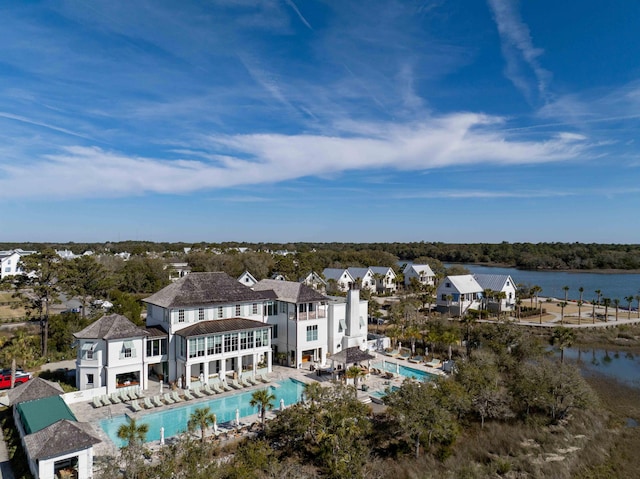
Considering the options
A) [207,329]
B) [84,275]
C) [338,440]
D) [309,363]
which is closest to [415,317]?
[309,363]

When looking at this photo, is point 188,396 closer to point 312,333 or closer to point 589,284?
point 312,333

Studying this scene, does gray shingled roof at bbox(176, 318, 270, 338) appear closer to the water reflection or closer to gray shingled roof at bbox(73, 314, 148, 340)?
gray shingled roof at bbox(73, 314, 148, 340)

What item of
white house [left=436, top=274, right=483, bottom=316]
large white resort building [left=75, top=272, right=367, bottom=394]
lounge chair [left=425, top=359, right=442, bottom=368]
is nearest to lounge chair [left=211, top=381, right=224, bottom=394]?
large white resort building [left=75, top=272, right=367, bottom=394]

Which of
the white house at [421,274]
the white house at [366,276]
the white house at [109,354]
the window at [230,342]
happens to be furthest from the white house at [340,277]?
the white house at [109,354]

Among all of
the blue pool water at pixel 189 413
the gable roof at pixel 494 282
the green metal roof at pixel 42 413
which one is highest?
the gable roof at pixel 494 282

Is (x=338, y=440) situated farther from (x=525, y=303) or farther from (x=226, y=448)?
(x=525, y=303)

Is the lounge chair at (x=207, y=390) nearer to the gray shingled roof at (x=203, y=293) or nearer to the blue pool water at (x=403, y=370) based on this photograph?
the gray shingled roof at (x=203, y=293)
